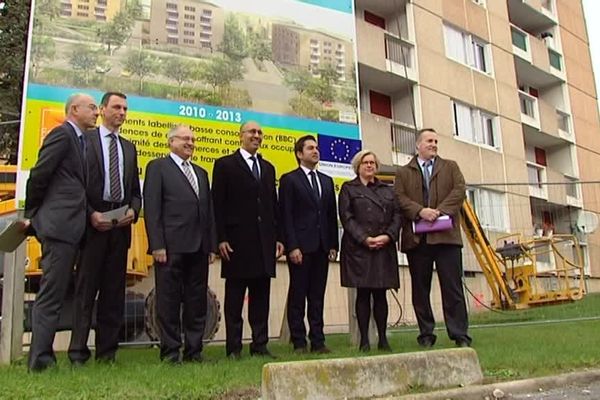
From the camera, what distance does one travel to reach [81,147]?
4648 millimetres

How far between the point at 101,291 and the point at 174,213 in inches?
30.7

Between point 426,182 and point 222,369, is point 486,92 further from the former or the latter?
point 222,369

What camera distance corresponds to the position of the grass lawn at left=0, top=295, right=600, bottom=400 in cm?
340

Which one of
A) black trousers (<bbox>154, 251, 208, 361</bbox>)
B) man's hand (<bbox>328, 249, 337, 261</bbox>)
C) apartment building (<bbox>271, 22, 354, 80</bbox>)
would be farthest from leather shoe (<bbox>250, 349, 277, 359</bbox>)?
apartment building (<bbox>271, 22, 354, 80</bbox>)

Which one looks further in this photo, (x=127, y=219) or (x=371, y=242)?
(x=371, y=242)

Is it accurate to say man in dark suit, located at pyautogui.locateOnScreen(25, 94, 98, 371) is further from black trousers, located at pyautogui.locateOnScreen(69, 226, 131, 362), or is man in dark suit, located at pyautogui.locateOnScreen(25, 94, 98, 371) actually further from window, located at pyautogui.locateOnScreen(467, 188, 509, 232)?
window, located at pyautogui.locateOnScreen(467, 188, 509, 232)

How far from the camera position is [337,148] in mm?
7133

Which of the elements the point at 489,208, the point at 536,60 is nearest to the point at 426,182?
the point at 489,208

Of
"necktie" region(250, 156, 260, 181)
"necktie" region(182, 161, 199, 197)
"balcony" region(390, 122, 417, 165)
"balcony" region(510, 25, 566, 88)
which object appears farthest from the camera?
"balcony" region(510, 25, 566, 88)

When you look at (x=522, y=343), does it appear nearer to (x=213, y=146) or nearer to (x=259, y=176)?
(x=259, y=176)

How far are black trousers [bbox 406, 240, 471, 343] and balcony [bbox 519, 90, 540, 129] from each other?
1828 cm

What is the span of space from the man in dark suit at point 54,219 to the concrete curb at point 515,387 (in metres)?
2.34

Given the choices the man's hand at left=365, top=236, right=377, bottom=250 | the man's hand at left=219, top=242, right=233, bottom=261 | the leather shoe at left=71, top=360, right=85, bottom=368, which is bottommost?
the leather shoe at left=71, top=360, right=85, bottom=368

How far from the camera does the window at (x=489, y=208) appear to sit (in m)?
9.72
